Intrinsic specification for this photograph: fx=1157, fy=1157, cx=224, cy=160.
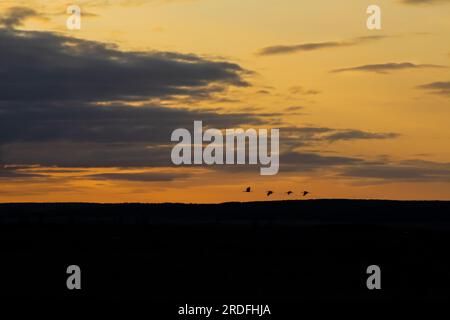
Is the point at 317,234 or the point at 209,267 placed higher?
the point at 317,234

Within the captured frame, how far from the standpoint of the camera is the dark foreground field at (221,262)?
44062mm

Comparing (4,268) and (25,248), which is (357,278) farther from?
(25,248)

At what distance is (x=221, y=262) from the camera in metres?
52.6

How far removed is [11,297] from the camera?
41.8m

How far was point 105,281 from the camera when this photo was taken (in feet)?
152

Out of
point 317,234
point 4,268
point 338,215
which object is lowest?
point 4,268

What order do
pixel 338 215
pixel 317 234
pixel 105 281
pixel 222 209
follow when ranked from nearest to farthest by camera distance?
pixel 105 281, pixel 317 234, pixel 338 215, pixel 222 209

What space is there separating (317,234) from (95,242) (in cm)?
1521

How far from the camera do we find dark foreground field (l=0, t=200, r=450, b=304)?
1735 inches
